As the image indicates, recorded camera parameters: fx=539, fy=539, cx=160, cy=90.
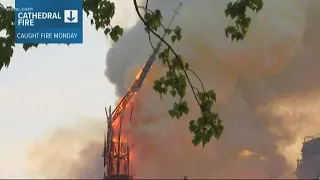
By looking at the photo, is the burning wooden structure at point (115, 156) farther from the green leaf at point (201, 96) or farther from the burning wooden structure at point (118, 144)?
the green leaf at point (201, 96)

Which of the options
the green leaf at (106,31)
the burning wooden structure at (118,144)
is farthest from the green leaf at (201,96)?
the burning wooden structure at (118,144)

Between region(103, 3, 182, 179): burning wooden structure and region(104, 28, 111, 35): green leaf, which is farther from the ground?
region(103, 3, 182, 179): burning wooden structure

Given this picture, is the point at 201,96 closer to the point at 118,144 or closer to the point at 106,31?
the point at 106,31

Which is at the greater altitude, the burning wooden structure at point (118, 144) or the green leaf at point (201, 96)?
the burning wooden structure at point (118, 144)

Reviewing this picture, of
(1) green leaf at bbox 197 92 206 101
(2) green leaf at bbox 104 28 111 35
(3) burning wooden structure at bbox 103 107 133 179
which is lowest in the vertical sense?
(1) green leaf at bbox 197 92 206 101

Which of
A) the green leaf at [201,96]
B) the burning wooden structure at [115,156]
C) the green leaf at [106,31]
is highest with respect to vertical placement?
the burning wooden structure at [115,156]

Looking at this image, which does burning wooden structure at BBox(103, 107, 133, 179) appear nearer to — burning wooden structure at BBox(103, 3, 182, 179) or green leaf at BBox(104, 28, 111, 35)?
burning wooden structure at BBox(103, 3, 182, 179)

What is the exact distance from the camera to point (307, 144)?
4250 inches

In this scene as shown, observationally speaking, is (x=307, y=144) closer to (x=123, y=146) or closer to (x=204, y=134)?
(x=123, y=146)

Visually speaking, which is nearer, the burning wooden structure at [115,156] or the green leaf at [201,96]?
the green leaf at [201,96]

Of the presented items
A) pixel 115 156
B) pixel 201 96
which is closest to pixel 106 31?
pixel 201 96

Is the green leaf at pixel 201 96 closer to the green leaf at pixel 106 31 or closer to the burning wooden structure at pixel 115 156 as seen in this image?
the green leaf at pixel 106 31

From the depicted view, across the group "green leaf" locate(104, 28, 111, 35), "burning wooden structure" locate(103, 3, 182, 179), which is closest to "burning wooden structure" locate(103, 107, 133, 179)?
"burning wooden structure" locate(103, 3, 182, 179)

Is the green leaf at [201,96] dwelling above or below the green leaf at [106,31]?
below
